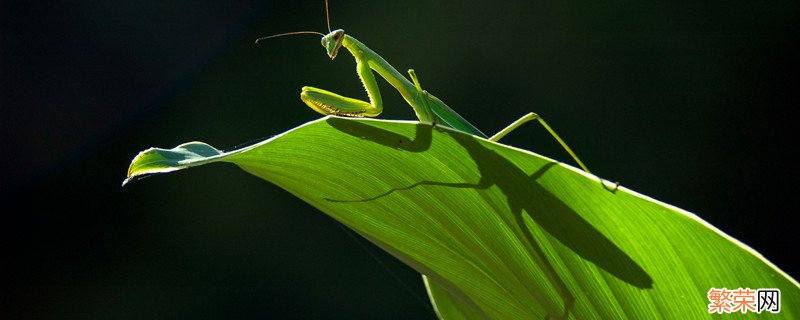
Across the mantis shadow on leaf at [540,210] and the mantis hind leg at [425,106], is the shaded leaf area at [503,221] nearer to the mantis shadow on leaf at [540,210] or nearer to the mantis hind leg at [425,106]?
the mantis shadow on leaf at [540,210]

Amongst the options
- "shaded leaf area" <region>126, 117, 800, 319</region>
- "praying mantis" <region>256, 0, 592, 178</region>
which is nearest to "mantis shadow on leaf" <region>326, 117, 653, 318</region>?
"shaded leaf area" <region>126, 117, 800, 319</region>

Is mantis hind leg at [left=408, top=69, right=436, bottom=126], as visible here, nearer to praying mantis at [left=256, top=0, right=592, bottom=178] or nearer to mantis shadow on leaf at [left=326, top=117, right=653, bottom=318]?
praying mantis at [left=256, top=0, right=592, bottom=178]

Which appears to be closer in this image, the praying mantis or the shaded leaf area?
the shaded leaf area

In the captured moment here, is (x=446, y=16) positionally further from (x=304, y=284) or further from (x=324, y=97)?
(x=324, y=97)

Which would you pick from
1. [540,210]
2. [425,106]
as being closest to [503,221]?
[540,210]

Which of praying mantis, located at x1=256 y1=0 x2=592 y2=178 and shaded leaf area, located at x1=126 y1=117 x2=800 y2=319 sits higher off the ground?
praying mantis, located at x1=256 y1=0 x2=592 y2=178

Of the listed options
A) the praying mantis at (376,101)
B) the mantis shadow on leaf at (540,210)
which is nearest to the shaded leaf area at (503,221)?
the mantis shadow on leaf at (540,210)

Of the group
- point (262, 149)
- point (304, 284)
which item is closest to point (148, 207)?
point (304, 284)
